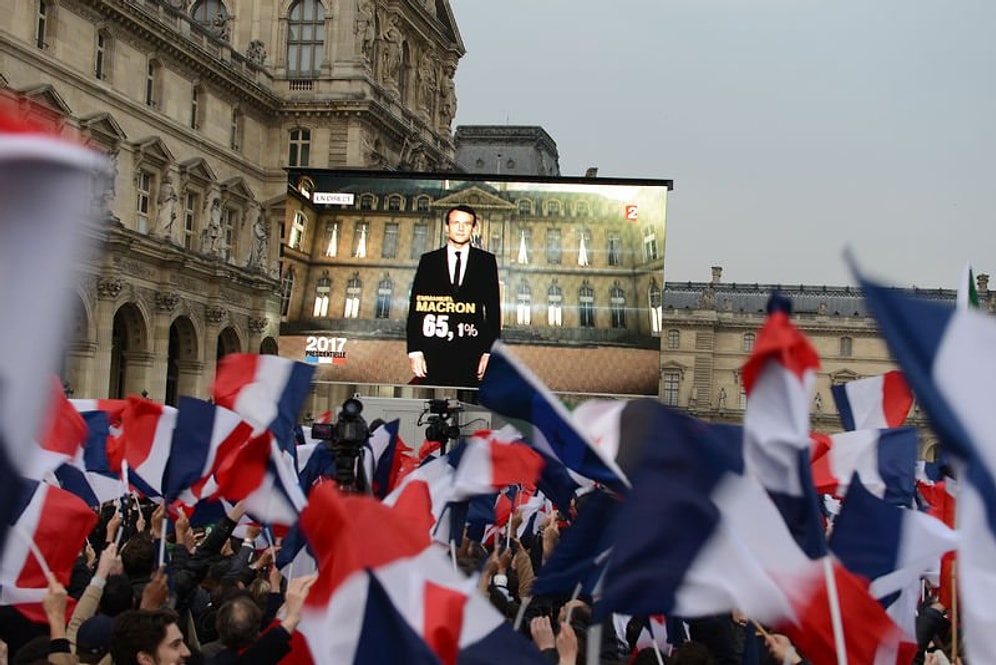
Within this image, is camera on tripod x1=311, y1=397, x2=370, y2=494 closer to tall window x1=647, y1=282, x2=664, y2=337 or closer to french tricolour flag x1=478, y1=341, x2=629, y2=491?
french tricolour flag x1=478, y1=341, x2=629, y2=491

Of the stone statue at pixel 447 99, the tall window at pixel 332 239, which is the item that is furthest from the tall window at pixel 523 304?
the stone statue at pixel 447 99

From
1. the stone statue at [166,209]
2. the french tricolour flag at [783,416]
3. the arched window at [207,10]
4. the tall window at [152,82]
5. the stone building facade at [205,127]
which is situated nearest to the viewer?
the french tricolour flag at [783,416]

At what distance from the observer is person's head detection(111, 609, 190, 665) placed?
15.5 ft

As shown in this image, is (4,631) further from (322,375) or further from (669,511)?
(322,375)

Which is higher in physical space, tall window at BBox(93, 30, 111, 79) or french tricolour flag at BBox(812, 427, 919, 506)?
tall window at BBox(93, 30, 111, 79)

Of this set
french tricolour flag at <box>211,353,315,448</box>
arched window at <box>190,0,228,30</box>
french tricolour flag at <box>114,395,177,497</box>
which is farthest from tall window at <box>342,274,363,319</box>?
french tricolour flag at <box>211,353,315,448</box>

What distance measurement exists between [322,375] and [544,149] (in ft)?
117

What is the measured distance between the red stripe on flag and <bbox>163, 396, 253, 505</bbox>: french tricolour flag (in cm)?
402

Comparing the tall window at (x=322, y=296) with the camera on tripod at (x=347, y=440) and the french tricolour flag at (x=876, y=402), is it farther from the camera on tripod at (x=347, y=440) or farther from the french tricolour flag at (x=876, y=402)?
the camera on tripod at (x=347, y=440)

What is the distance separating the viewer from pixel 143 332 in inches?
1348

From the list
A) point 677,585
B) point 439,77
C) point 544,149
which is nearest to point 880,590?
point 677,585

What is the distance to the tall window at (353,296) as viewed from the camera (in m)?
33.7

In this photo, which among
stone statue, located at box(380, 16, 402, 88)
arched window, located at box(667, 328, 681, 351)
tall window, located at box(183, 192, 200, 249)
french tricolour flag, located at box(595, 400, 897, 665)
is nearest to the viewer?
french tricolour flag, located at box(595, 400, 897, 665)

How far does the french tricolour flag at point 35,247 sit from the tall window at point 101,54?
3320 cm
